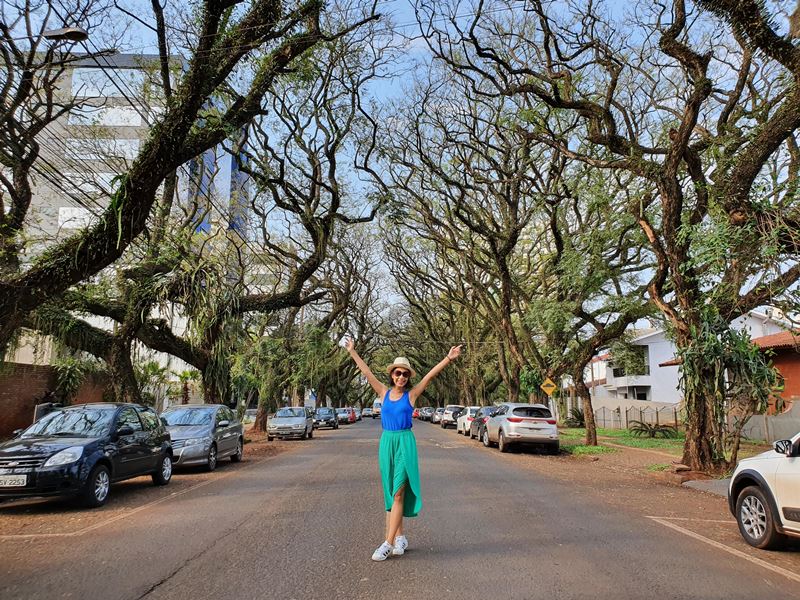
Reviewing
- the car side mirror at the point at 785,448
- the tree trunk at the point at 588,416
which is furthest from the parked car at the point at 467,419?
the car side mirror at the point at 785,448

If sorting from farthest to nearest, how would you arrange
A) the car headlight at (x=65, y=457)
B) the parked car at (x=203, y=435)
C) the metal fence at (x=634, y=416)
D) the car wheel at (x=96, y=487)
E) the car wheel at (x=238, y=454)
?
1. the metal fence at (x=634, y=416)
2. the car wheel at (x=238, y=454)
3. the parked car at (x=203, y=435)
4. the car wheel at (x=96, y=487)
5. the car headlight at (x=65, y=457)

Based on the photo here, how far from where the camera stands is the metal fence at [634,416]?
3617 centimetres

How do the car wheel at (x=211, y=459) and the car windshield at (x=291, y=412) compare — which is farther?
the car windshield at (x=291, y=412)

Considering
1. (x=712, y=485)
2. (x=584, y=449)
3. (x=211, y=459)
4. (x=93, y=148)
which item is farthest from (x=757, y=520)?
(x=93, y=148)

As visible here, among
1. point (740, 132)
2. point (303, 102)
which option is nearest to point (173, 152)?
point (303, 102)

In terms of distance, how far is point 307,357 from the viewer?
30484 mm

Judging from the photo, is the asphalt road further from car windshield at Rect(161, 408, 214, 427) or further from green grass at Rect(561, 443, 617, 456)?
green grass at Rect(561, 443, 617, 456)

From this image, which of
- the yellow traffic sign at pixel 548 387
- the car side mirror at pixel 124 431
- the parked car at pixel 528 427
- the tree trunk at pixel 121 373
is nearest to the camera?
the car side mirror at pixel 124 431

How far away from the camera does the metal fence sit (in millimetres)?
36175

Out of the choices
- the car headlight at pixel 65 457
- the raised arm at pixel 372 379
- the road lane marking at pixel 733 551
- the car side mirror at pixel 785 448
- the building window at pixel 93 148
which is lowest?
the road lane marking at pixel 733 551

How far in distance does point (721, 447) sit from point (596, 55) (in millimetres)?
9794

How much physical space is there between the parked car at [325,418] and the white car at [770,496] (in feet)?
111

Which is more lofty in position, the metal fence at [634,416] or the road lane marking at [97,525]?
the metal fence at [634,416]

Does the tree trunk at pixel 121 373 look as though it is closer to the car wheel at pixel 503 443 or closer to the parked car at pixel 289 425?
the parked car at pixel 289 425
